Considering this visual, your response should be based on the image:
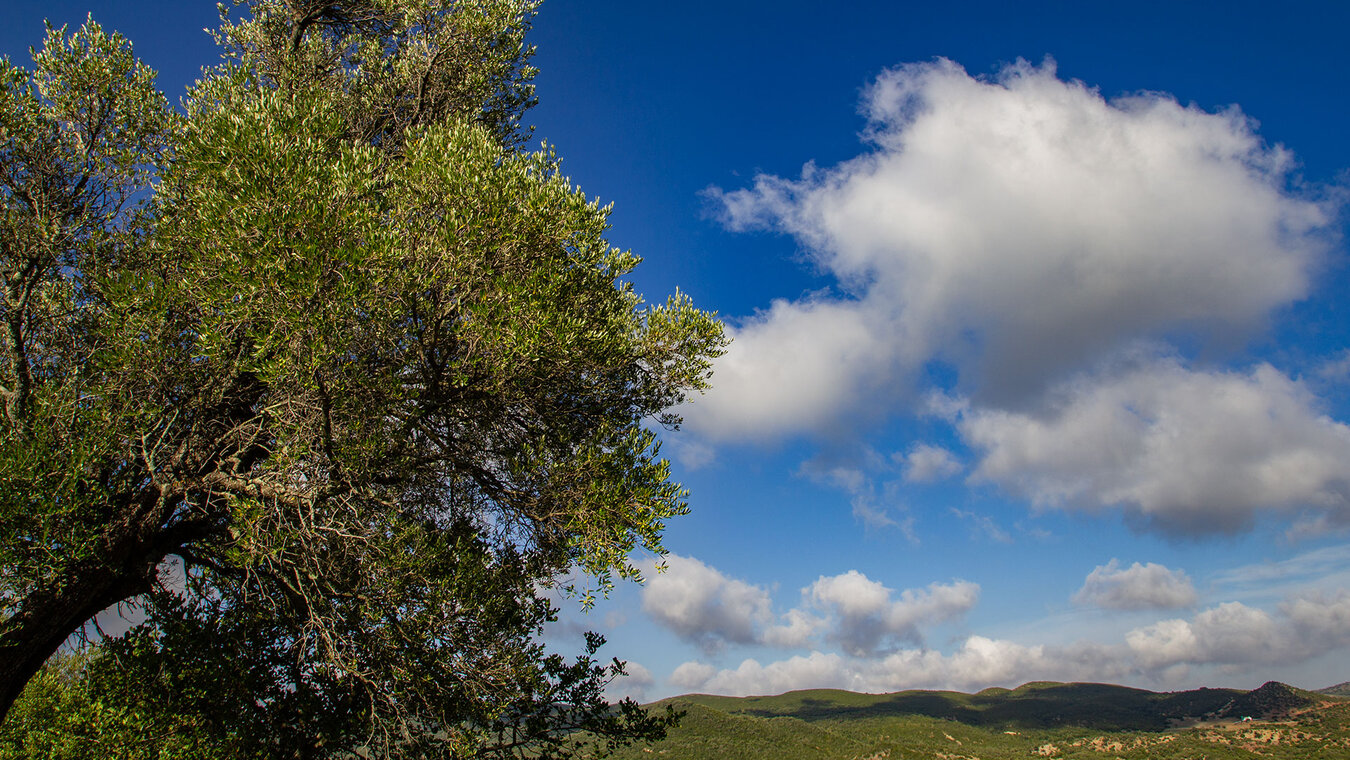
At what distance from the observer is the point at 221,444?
562 inches

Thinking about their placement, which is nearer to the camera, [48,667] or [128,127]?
[128,127]

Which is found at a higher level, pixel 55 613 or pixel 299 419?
pixel 299 419

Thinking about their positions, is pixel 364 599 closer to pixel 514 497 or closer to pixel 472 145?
pixel 514 497

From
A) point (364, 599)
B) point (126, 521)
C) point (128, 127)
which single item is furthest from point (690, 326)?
point (128, 127)

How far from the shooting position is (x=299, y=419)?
12.3m

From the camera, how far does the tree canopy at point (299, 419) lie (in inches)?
472

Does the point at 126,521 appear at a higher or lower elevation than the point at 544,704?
higher

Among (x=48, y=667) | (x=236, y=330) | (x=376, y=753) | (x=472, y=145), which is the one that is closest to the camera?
(x=236, y=330)

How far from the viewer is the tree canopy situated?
11977 millimetres

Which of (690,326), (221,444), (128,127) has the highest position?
(128,127)

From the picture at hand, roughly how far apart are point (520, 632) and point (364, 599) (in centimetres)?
339

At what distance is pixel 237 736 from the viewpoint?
1395cm

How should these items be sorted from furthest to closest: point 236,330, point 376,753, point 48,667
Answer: point 48,667 → point 376,753 → point 236,330

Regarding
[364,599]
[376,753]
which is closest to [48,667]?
[376,753]
